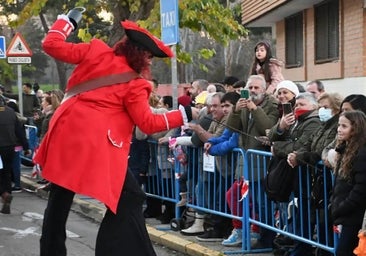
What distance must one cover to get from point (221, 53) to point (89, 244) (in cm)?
6115

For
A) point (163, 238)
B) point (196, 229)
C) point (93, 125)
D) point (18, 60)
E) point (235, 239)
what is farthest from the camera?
point (18, 60)

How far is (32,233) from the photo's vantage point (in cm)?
869

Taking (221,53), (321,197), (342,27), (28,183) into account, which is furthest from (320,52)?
(221,53)

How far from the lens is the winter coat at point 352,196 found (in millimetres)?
5309

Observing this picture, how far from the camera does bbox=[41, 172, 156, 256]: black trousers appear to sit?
17.0 ft

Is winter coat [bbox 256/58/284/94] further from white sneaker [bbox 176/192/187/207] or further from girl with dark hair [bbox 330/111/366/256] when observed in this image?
girl with dark hair [bbox 330/111/366/256]

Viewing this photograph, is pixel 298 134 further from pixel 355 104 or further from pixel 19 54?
pixel 19 54

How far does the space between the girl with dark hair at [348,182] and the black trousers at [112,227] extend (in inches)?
61.5

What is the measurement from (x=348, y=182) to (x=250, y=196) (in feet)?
6.33

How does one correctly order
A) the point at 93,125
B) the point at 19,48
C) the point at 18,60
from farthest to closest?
the point at 19,48 < the point at 18,60 < the point at 93,125

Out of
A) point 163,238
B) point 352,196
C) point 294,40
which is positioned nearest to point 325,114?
point 352,196

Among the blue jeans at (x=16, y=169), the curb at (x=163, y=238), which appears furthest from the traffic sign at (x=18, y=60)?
the curb at (x=163, y=238)

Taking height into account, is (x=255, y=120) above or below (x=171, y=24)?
below

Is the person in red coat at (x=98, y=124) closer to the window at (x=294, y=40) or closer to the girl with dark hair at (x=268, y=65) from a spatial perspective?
the girl with dark hair at (x=268, y=65)
